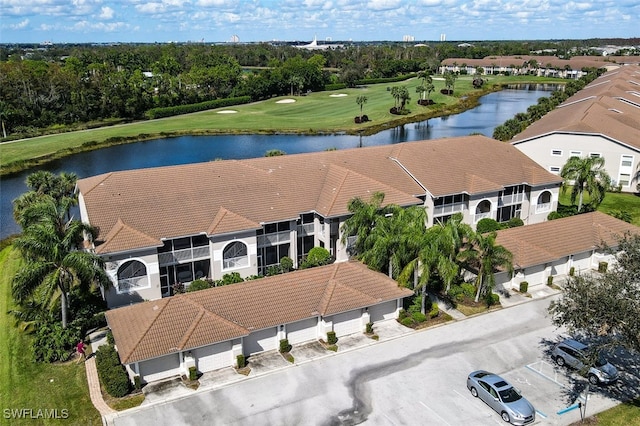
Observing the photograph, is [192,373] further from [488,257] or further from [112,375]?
[488,257]

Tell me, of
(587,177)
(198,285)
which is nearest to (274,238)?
(198,285)

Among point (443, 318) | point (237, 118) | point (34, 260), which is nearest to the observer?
point (34, 260)

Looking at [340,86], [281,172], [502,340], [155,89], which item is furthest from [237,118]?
[502,340]

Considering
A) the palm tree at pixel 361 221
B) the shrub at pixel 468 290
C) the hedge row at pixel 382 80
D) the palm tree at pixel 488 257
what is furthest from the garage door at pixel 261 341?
the hedge row at pixel 382 80

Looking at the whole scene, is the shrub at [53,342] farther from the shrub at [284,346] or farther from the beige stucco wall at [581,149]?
the beige stucco wall at [581,149]

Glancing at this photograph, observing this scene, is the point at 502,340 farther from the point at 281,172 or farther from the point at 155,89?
the point at 155,89

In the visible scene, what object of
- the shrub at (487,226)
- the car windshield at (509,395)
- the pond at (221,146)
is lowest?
the pond at (221,146)
